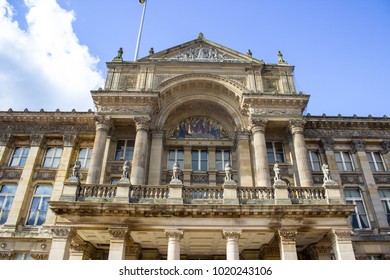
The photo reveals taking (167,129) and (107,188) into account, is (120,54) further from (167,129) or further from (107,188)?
(107,188)

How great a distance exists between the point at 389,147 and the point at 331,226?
1201 cm

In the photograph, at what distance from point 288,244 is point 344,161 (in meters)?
11.1

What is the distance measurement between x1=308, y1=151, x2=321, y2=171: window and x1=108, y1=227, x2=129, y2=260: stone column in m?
14.4

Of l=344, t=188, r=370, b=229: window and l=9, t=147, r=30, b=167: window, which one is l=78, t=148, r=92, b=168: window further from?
l=344, t=188, r=370, b=229: window

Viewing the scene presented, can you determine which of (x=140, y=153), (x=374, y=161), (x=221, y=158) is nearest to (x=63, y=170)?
(x=140, y=153)

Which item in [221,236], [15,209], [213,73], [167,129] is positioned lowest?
[221,236]

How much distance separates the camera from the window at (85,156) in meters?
21.7

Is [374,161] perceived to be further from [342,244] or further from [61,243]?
[61,243]

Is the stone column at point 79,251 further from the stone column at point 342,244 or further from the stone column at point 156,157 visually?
the stone column at point 342,244

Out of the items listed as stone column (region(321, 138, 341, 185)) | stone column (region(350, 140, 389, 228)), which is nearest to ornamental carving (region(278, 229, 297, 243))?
stone column (region(321, 138, 341, 185))

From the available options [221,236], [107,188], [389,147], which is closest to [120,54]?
[107,188]

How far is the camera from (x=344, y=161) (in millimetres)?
22297

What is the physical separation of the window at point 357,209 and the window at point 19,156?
23.3 metres

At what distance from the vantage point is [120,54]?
2456cm
